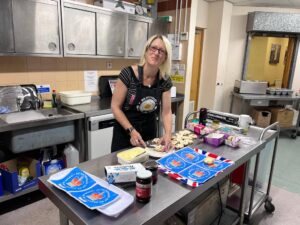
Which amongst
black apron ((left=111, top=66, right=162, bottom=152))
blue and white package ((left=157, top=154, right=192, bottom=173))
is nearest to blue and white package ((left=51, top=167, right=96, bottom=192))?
blue and white package ((left=157, top=154, right=192, bottom=173))

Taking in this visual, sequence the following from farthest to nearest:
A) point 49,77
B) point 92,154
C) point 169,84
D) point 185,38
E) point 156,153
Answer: point 185,38 → point 49,77 → point 92,154 → point 169,84 → point 156,153

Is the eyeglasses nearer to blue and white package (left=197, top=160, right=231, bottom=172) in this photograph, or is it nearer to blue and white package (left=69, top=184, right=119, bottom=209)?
blue and white package (left=197, top=160, right=231, bottom=172)

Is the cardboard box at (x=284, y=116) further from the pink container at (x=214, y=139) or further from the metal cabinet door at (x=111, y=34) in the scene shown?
the pink container at (x=214, y=139)

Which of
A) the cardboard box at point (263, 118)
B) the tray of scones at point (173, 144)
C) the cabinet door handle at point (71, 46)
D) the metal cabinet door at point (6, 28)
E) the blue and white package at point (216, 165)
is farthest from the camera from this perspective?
the cardboard box at point (263, 118)

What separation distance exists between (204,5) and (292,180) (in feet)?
10.3

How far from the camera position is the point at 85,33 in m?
2.62

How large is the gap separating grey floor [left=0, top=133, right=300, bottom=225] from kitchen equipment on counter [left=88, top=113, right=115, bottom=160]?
0.66 metres

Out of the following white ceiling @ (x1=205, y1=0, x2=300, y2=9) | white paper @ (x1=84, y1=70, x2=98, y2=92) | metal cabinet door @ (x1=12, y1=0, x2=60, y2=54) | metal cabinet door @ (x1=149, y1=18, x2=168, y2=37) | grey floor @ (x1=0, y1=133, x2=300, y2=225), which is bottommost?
grey floor @ (x1=0, y1=133, x2=300, y2=225)

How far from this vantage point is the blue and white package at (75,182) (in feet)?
3.33

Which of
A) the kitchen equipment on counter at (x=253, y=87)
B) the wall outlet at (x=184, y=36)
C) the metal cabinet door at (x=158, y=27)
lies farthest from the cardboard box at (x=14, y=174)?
the kitchen equipment on counter at (x=253, y=87)

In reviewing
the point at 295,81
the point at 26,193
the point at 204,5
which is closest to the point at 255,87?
the point at 295,81

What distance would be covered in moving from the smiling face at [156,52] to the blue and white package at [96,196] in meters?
0.90

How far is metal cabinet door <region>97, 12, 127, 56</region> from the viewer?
274 centimetres

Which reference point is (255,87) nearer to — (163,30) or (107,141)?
(163,30)
